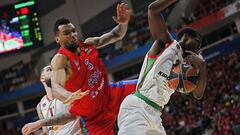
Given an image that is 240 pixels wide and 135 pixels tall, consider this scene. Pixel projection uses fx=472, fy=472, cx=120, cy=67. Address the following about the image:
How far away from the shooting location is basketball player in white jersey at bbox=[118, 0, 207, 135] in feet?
12.7

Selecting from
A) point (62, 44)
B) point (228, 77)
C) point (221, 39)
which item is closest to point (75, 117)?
point (62, 44)

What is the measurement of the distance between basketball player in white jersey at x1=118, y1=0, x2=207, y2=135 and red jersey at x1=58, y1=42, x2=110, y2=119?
0.79 m

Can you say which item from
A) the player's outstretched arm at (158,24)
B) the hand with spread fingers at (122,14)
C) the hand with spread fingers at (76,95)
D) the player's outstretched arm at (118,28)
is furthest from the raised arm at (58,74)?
the player's outstretched arm at (158,24)

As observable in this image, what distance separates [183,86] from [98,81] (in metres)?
0.99

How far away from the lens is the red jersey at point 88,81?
4695 millimetres

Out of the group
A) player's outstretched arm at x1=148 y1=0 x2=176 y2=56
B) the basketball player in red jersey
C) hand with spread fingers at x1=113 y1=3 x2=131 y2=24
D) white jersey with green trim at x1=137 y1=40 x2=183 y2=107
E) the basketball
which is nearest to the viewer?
player's outstretched arm at x1=148 y1=0 x2=176 y2=56

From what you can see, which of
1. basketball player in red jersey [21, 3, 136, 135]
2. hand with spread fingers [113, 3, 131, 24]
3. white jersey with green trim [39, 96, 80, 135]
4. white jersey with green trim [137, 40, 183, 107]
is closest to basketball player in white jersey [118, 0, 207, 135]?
white jersey with green trim [137, 40, 183, 107]

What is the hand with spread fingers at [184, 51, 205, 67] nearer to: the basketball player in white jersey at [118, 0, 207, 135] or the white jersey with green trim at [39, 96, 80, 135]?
the basketball player in white jersey at [118, 0, 207, 135]

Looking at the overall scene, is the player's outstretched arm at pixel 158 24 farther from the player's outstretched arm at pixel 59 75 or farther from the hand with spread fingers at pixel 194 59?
the player's outstretched arm at pixel 59 75

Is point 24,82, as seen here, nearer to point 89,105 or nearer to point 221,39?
point 221,39

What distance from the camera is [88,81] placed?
4754mm

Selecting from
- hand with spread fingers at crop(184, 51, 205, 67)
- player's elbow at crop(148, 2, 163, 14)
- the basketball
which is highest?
player's elbow at crop(148, 2, 163, 14)

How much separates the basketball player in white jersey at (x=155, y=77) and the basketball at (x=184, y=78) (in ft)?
0.24

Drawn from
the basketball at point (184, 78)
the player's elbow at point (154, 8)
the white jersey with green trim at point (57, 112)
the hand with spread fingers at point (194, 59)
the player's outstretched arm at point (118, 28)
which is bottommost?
the white jersey with green trim at point (57, 112)
